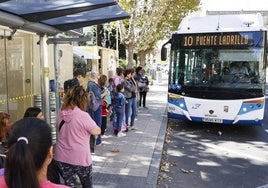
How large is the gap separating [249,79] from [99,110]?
4258 mm

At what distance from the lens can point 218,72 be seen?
940 centimetres

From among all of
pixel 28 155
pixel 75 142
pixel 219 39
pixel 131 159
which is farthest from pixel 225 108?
pixel 28 155

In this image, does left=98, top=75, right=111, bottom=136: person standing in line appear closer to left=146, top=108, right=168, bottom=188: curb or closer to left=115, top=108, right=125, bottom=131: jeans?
left=115, top=108, right=125, bottom=131: jeans

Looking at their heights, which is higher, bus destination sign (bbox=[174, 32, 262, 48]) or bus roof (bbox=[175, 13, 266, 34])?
bus roof (bbox=[175, 13, 266, 34])

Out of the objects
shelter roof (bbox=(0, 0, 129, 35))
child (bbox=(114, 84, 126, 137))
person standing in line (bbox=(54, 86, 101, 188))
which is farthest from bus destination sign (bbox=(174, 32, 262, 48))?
person standing in line (bbox=(54, 86, 101, 188))

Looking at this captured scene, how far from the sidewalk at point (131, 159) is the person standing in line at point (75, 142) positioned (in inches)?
52.9

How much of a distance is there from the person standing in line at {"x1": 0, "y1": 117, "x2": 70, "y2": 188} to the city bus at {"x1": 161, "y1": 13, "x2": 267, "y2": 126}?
7955 mm

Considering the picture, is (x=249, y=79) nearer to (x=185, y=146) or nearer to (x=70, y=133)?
(x=185, y=146)

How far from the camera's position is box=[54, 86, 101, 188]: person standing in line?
3789mm

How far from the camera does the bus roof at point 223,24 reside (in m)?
9.29

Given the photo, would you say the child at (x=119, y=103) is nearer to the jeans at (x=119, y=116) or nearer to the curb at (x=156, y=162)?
the jeans at (x=119, y=116)

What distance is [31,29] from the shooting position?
5051 millimetres

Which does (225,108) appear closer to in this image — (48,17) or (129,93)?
(129,93)

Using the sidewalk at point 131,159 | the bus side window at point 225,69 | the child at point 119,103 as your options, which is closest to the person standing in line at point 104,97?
the child at point 119,103
